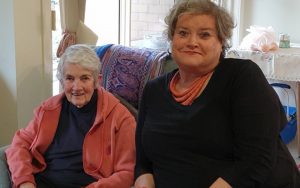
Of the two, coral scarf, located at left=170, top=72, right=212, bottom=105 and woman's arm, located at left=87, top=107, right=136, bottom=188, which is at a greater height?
coral scarf, located at left=170, top=72, right=212, bottom=105

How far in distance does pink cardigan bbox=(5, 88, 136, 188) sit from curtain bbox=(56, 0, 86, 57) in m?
0.58

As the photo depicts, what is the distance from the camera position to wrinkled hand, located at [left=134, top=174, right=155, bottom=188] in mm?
1493

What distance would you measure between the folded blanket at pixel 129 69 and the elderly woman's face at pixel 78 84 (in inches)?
14.1

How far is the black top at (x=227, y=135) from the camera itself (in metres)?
1.20

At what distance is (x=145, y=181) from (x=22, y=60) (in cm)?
97

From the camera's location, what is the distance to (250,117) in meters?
1.20

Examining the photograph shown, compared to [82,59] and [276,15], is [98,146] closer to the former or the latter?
[82,59]

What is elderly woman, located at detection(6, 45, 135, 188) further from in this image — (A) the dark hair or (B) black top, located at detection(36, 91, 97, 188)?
(A) the dark hair

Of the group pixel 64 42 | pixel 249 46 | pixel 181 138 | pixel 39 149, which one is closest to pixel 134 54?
pixel 64 42

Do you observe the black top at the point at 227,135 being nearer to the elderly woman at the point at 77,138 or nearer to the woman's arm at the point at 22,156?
the elderly woman at the point at 77,138

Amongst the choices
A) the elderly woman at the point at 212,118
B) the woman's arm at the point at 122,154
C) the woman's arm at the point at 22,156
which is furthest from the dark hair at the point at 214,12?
the woman's arm at the point at 22,156

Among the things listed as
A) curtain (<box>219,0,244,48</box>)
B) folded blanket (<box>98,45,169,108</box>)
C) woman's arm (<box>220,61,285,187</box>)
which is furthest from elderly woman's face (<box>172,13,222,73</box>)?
curtain (<box>219,0,244,48</box>)

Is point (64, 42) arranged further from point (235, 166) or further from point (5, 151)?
point (235, 166)

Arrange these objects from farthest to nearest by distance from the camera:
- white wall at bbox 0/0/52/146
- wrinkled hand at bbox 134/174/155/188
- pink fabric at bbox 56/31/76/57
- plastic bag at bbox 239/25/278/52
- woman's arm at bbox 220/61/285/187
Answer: plastic bag at bbox 239/25/278/52 → pink fabric at bbox 56/31/76/57 → white wall at bbox 0/0/52/146 → wrinkled hand at bbox 134/174/155/188 → woman's arm at bbox 220/61/285/187
